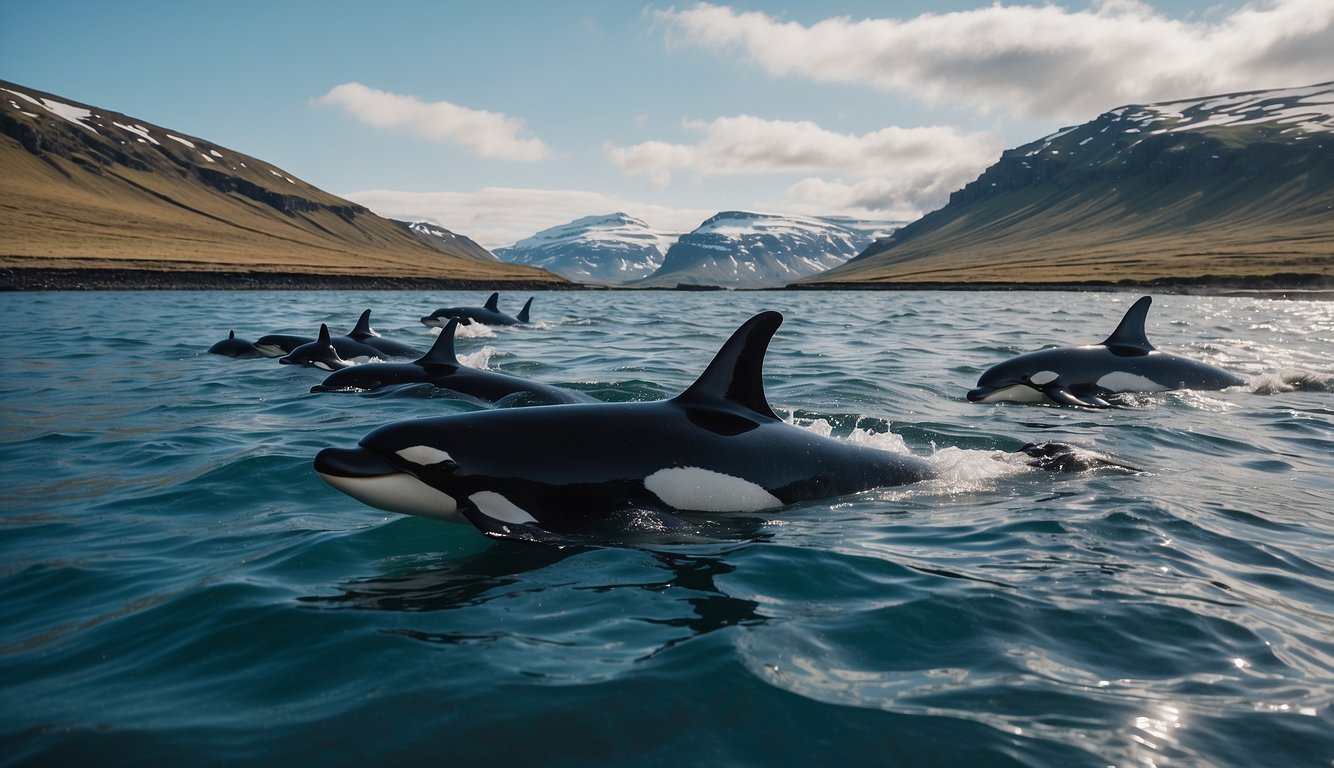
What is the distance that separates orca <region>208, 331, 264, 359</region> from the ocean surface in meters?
10.8

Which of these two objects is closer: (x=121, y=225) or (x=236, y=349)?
(x=236, y=349)

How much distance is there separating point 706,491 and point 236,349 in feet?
62.3

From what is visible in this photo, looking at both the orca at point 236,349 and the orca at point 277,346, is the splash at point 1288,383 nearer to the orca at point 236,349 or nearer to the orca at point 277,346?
the orca at point 277,346

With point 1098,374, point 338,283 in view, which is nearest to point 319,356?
point 1098,374

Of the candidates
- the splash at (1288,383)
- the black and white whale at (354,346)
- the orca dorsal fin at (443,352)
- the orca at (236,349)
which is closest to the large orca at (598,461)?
the orca dorsal fin at (443,352)

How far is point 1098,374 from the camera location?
17.0 metres

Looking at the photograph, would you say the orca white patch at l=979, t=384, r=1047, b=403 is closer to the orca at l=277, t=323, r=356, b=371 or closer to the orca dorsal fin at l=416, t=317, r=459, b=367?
the orca dorsal fin at l=416, t=317, r=459, b=367

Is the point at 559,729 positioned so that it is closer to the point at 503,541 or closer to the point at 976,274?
the point at 503,541

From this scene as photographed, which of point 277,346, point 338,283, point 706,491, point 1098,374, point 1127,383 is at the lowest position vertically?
point 338,283

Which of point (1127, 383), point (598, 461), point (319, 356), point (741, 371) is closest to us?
point (598, 461)

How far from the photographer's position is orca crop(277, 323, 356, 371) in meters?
20.8

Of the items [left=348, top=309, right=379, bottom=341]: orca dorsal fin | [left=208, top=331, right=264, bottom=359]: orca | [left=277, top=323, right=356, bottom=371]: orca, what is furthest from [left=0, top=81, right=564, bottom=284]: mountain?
[left=277, top=323, right=356, bottom=371]: orca

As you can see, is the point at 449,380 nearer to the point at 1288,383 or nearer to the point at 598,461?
the point at 598,461

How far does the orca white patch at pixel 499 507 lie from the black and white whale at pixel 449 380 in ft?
22.5
